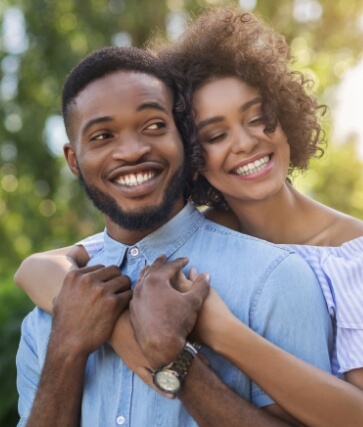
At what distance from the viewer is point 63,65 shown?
523 inches

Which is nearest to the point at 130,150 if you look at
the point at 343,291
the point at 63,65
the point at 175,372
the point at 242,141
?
the point at 242,141

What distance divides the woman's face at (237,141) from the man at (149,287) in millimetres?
234

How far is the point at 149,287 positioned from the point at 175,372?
0.29m

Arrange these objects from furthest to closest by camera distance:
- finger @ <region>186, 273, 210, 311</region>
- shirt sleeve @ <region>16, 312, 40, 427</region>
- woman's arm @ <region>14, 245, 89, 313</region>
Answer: woman's arm @ <region>14, 245, 89, 313</region>, shirt sleeve @ <region>16, 312, 40, 427</region>, finger @ <region>186, 273, 210, 311</region>

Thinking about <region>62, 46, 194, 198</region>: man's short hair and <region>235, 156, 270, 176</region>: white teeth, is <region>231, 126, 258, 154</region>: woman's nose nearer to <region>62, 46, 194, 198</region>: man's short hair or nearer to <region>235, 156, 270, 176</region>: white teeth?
<region>235, 156, 270, 176</region>: white teeth

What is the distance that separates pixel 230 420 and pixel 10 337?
3.05 m

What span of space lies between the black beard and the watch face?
0.56 meters

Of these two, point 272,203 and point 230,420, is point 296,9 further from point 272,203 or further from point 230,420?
point 230,420

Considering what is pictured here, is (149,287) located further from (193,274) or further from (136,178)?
(136,178)

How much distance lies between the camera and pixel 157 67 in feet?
9.57

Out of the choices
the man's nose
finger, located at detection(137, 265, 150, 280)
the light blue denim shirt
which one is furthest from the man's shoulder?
the man's nose

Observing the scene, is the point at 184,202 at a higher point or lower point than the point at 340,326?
higher

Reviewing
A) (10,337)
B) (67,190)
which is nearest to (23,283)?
(10,337)

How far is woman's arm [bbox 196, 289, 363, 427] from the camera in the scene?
2.32m
